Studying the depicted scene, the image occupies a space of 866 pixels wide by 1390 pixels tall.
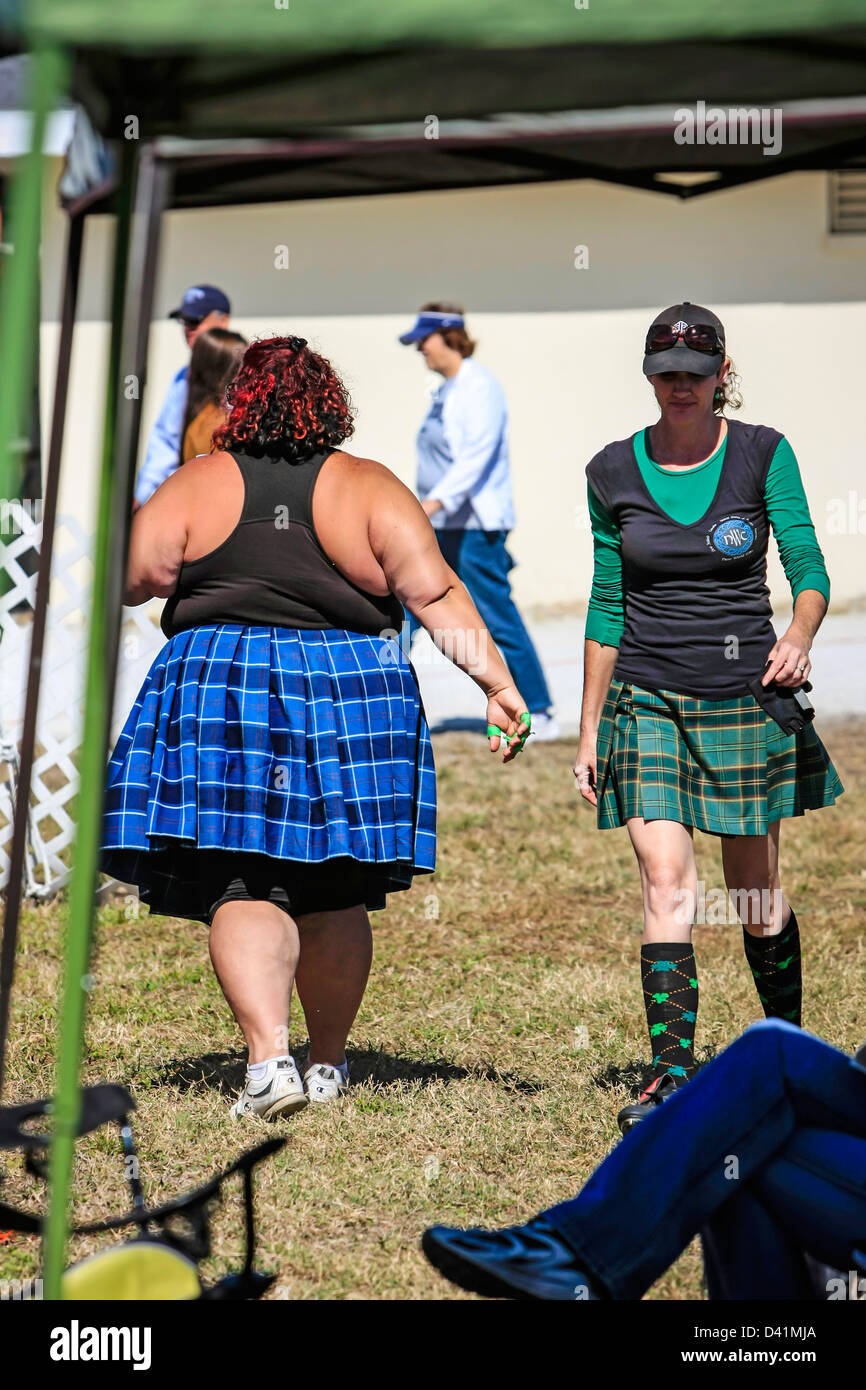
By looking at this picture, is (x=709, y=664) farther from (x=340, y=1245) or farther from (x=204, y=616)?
(x=340, y=1245)

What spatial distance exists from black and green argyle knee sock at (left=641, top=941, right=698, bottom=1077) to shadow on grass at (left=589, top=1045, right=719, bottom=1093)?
0.21 m

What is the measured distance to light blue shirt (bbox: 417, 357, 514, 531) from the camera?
799cm

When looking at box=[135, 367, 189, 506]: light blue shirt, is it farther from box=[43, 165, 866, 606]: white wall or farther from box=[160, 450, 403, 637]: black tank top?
box=[43, 165, 866, 606]: white wall

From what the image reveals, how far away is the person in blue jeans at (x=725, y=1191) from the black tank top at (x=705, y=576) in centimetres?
142

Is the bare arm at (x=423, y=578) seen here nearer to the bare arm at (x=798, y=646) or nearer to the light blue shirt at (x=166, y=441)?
the bare arm at (x=798, y=646)

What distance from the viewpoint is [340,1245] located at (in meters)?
2.99

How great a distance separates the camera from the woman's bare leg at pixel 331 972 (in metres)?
3.73

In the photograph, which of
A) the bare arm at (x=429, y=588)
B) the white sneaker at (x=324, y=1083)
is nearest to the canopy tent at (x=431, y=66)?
the bare arm at (x=429, y=588)

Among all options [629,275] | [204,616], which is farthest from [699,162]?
[629,275]

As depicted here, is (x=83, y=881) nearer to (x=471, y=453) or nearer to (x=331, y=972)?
(x=331, y=972)

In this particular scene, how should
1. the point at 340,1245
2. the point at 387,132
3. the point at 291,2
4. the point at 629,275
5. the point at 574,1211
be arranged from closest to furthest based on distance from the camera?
the point at 291,2, the point at 387,132, the point at 574,1211, the point at 340,1245, the point at 629,275

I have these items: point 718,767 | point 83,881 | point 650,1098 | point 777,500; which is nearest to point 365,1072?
point 650,1098

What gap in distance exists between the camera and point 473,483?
7984 mm
